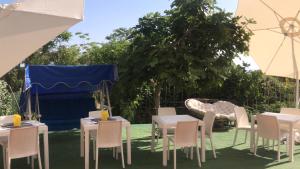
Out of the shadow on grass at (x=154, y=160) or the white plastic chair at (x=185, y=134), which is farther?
the shadow on grass at (x=154, y=160)

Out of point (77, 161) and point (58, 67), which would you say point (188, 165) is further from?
point (58, 67)

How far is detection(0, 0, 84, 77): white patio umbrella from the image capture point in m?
4.19

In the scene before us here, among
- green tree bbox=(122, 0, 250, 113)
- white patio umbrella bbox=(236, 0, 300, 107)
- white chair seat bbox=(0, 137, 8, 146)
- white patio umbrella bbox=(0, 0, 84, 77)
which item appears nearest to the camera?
white patio umbrella bbox=(0, 0, 84, 77)

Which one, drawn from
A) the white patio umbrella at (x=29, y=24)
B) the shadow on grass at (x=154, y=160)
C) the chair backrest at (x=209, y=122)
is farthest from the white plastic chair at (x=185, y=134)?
the white patio umbrella at (x=29, y=24)

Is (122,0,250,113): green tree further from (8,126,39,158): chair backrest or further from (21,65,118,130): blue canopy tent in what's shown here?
(8,126,39,158): chair backrest

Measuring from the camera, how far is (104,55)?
1070 cm

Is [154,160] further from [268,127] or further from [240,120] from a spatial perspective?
[240,120]

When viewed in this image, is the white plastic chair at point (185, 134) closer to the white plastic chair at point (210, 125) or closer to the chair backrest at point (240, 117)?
the white plastic chair at point (210, 125)

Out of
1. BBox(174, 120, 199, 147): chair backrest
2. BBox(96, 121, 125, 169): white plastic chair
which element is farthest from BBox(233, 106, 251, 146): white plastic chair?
BBox(96, 121, 125, 169): white plastic chair

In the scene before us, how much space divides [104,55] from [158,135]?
3.47 metres

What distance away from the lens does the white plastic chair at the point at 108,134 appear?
6027 millimetres

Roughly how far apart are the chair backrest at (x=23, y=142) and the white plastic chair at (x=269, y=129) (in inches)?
167

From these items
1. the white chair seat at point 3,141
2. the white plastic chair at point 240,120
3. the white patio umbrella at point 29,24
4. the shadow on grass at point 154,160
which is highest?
the white patio umbrella at point 29,24

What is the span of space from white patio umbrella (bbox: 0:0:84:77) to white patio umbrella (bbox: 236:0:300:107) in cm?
535
